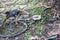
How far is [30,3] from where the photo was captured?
530 cm

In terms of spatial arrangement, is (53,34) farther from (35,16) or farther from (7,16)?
(7,16)

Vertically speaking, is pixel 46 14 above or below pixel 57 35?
above

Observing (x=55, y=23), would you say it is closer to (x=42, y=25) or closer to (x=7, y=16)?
(x=42, y=25)

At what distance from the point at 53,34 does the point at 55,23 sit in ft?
1.47

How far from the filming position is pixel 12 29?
4.21 m

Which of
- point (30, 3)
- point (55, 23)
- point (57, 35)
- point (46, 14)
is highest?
point (30, 3)

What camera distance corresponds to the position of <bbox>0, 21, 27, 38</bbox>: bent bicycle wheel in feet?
13.3

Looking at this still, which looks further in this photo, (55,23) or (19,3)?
(19,3)

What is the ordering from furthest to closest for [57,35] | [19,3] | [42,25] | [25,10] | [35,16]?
[19,3], [25,10], [35,16], [42,25], [57,35]

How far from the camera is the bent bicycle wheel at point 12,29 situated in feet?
13.3

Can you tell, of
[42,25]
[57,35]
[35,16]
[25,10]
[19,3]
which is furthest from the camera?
[19,3]

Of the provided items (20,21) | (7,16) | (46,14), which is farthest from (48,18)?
(7,16)

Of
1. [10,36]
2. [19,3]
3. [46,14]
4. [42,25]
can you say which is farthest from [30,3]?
[10,36]

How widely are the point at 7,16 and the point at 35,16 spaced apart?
651 millimetres
